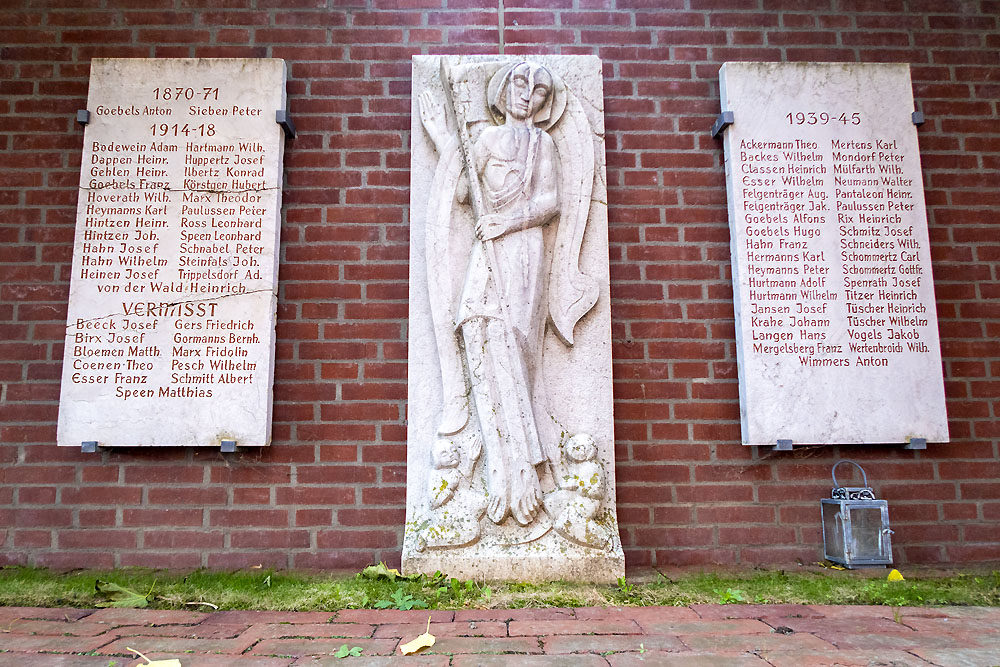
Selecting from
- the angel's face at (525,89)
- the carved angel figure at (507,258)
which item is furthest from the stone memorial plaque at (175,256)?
the angel's face at (525,89)

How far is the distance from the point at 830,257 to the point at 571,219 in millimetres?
1279

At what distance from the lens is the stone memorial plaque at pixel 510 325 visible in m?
2.79

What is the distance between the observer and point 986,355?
10.8 ft

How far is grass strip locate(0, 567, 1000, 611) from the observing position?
250cm

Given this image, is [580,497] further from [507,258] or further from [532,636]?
[507,258]

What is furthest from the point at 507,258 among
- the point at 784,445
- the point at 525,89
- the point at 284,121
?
the point at 784,445

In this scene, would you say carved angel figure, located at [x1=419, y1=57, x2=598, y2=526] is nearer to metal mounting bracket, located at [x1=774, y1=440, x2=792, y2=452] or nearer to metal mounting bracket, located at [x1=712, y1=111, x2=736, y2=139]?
metal mounting bracket, located at [x1=712, y1=111, x2=736, y2=139]

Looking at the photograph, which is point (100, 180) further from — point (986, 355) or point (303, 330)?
point (986, 355)

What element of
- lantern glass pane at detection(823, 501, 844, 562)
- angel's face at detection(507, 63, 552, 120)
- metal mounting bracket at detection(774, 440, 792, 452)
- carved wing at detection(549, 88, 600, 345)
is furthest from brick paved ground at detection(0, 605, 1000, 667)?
angel's face at detection(507, 63, 552, 120)

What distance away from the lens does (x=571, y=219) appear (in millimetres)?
3086

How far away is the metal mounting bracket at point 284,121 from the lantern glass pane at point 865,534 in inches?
124

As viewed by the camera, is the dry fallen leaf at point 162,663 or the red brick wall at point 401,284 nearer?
the dry fallen leaf at point 162,663

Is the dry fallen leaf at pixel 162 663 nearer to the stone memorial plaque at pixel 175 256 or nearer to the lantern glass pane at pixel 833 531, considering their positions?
the stone memorial plaque at pixel 175 256

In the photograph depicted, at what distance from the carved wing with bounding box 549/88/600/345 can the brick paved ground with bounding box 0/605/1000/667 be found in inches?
49.5
